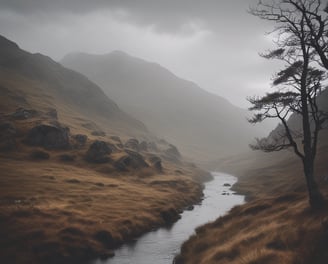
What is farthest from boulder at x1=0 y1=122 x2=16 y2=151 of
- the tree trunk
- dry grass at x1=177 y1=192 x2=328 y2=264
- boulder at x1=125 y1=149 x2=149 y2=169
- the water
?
the tree trunk

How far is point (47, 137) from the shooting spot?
102 m

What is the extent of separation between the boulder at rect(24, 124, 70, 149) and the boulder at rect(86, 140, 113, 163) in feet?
33.2

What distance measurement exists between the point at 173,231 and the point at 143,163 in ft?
213

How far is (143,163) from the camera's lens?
110 m

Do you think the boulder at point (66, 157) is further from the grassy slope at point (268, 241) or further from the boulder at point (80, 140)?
the grassy slope at point (268, 241)

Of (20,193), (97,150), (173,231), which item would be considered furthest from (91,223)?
(97,150)

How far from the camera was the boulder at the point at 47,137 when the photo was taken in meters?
100

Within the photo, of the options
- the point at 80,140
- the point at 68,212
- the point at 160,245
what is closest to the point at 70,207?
the point at 68,212

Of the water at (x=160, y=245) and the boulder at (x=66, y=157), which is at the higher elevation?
the boulder at (x=66, y=157)

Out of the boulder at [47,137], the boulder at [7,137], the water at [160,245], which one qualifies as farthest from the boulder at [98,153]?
the water at [160,245]

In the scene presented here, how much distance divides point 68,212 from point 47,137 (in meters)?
66.0

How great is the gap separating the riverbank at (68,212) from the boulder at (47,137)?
19.9 m

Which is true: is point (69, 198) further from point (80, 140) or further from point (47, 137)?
point (80, 140)

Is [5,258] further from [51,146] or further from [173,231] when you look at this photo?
[51,146]
